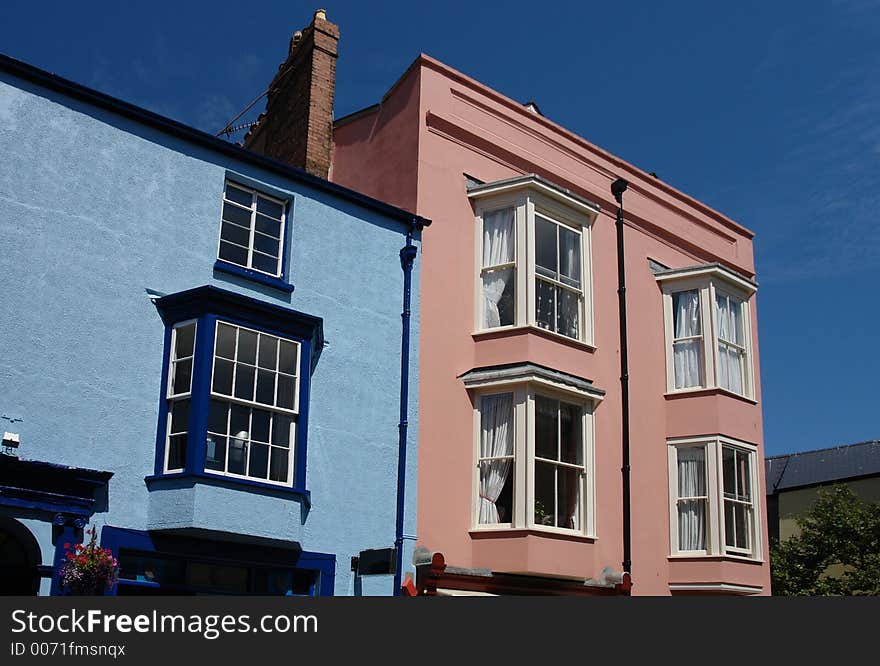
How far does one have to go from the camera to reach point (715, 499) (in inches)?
747

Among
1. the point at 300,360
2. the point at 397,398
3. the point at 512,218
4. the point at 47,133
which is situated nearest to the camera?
the point at 47,133

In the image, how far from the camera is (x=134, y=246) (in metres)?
13.7

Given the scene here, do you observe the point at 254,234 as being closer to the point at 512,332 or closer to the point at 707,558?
the point at 512,332

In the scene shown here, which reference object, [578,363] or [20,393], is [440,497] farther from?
[20,393]

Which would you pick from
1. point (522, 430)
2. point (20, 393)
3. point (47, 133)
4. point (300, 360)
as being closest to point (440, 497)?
point (522, 430)

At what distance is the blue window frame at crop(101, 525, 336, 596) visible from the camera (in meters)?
12.8

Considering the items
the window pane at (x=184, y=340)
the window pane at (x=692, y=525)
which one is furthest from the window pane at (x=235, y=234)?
the window pane at (x=692, y=525)

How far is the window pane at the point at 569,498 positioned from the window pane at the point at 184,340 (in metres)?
6.39

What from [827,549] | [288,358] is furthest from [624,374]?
[827,549]

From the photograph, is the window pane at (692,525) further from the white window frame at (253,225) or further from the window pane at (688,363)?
the white window frame at (253,225)

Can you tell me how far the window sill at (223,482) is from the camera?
1283 centimetres

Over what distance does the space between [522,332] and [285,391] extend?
418 cm

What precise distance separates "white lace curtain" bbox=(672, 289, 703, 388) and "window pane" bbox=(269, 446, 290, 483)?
862 cm

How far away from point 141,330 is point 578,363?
→ 7335mm
